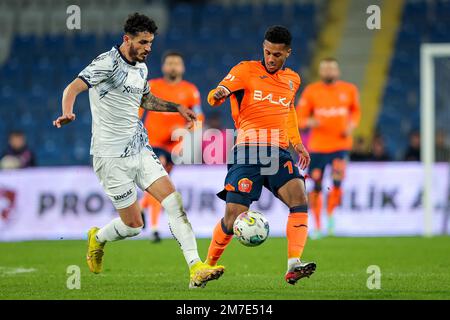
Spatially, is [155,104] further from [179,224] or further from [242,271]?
[242,271]

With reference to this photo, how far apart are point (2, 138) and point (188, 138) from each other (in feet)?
21.1

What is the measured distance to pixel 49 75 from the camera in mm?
21094

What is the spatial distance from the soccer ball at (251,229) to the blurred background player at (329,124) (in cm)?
642

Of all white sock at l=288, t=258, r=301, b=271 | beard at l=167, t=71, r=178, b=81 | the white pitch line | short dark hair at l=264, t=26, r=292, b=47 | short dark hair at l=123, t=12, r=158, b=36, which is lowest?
the white pitch line

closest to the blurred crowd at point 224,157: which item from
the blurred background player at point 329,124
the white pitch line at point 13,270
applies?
the blurred background player at point 329,124

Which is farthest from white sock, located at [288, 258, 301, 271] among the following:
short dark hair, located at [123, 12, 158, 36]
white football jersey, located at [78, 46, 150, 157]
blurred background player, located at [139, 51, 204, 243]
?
blurred background player, located at [139, 51, 204, 243]

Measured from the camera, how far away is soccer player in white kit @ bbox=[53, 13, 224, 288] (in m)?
8.02

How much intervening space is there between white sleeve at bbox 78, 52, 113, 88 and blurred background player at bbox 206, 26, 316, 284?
3.01ft

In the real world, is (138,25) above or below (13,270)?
above

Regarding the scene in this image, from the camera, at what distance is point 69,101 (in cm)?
763

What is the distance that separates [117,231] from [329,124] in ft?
21.7

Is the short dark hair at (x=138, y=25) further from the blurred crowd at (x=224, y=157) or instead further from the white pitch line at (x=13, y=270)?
the blurred crowd at (x=224, y=157)

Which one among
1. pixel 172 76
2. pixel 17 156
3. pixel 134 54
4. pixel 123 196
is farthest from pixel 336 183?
pixel 134 54

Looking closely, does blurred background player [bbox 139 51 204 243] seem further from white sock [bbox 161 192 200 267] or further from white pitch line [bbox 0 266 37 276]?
white sock [bbox 161 192 200 267]
